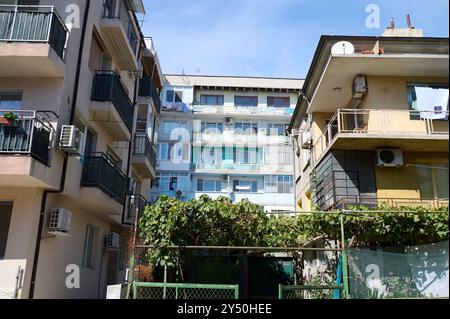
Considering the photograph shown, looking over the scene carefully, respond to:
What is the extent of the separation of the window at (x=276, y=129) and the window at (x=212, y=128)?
3.71m

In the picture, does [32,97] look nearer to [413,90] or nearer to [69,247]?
[69,247]

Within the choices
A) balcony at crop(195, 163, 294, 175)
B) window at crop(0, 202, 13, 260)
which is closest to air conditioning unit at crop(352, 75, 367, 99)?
window at crop(0, 202, 13, 260)

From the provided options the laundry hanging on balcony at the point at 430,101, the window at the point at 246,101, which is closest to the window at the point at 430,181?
the laundry hanging on balcony at the point at 430,101

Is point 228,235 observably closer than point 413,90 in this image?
Yes

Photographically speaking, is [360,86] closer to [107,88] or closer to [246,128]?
[107,88]

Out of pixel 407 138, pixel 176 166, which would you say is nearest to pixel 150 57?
pixel 407 138

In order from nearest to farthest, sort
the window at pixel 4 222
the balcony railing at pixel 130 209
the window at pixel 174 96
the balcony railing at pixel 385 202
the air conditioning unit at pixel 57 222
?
the window at pixel 4 222 < the air conditioning unit at pixel 57 222 < the balcony railing at pixel 385 202 < the balcony railing at pixel 130 209 < the window at pixel 174 96

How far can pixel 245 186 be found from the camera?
3155 cm

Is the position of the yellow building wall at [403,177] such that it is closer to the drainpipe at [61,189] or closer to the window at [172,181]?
the drainpipe at [61,189]

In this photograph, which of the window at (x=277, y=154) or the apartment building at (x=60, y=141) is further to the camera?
the window at (x=277, y=154)

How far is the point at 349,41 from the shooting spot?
517 inches

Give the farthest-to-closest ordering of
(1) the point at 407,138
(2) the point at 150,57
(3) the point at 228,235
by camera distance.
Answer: (2) the point at 150,57 < (1) the point at 407,138 < (3) the point at 228,235

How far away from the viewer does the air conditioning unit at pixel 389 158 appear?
12766mm
